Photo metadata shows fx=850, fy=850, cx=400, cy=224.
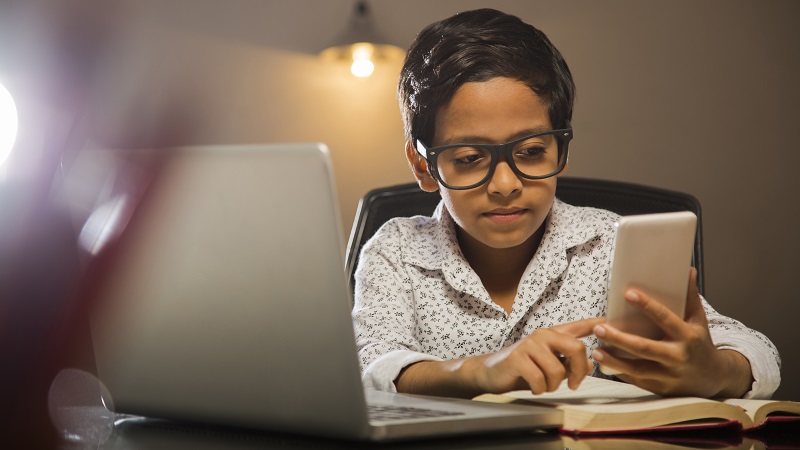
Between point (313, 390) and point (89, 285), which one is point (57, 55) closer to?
point (89, 285)

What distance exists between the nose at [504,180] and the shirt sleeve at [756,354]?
0.95 ft

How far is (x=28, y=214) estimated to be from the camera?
189 mm

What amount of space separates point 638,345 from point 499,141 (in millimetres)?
445

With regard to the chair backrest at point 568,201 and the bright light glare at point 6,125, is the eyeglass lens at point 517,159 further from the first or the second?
the bright light glare at point 6,125

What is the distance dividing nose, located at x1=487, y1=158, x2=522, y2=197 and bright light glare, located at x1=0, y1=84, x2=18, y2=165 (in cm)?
64

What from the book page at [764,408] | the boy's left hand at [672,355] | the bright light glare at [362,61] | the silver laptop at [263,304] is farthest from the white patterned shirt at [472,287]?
the bright light glare at [362,61]

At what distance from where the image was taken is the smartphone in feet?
2.07

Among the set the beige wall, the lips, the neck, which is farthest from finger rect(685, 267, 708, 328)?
the beige wall

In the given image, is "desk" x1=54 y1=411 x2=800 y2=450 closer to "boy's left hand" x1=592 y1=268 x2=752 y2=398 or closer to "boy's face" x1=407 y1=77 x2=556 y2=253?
"boy's left hand" x1=592 y1=268 x2=752 y2=398

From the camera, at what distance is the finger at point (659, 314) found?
2.18ft

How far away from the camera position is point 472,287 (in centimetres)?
122

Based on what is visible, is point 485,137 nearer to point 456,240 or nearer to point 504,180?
point 504,180

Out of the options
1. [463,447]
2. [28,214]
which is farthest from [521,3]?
[28,214]

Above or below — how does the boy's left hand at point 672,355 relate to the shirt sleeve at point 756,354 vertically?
above
